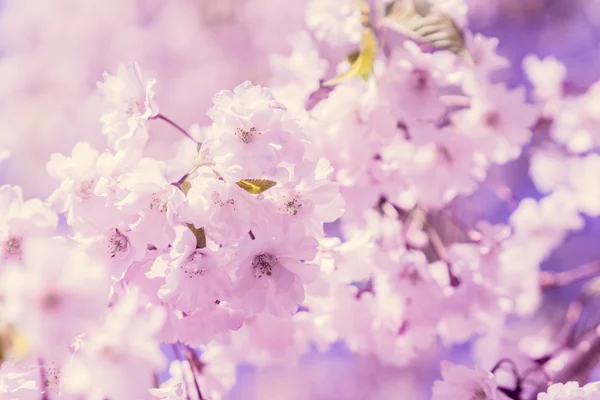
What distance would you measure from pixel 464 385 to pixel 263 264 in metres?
0.45

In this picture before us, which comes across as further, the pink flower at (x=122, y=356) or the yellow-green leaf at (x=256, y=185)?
the yellow-green leaf at (x=256, y=185)

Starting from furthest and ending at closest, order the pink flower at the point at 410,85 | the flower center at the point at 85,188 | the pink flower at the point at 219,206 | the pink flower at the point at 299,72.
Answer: the pink flower at the point at 299,72
the pink flower at the point at 410,85
the flower center at the point at 85,188
the pink flower at the point at 219,206

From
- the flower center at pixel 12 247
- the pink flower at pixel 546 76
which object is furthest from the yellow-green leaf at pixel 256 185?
the pink flower at pixel 546 76

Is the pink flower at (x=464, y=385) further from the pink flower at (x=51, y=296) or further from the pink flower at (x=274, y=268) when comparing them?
the pink flower at (x=51, y=296)

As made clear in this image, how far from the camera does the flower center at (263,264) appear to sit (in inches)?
34.0

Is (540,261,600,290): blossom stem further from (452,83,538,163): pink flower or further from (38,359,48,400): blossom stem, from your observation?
(38,359,48,400): blossom stem

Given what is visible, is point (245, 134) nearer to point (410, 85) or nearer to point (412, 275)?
point (410, 85)

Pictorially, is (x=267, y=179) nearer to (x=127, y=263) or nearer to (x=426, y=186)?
(x=127, y=263)

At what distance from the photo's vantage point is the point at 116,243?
87 centimetres

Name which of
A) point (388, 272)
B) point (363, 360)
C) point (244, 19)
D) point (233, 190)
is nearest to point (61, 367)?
point (233, 190)

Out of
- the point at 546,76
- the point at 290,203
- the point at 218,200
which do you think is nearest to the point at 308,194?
the point at 290,203

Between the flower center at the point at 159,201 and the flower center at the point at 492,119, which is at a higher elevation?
the flower center at the point at 159,201

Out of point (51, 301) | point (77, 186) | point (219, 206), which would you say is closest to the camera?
point (51, 301)

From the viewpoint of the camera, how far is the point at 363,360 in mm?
3131
